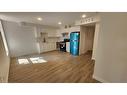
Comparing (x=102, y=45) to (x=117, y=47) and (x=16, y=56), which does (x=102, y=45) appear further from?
(x=16, y=56)

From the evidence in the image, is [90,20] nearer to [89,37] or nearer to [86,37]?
[86,37]

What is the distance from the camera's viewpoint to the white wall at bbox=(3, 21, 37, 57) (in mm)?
4271

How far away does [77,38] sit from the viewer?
15.5 ft

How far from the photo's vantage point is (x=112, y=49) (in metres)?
1.76

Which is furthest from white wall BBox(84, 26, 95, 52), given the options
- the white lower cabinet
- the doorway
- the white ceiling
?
the white lower cabinet

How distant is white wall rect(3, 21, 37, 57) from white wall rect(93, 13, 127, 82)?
181 inches

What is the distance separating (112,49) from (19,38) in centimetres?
493

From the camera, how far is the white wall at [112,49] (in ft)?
5.14

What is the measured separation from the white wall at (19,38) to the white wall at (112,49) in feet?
15.1

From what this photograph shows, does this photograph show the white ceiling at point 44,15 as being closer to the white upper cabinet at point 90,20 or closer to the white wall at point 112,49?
the white upper cabinet at point 90,20
